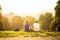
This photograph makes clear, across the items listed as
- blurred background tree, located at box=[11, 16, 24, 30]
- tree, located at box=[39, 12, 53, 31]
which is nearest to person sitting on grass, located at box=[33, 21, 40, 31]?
tree, located at box=[39, 12, 53, 31]

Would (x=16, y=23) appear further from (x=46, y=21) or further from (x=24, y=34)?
(x=46, y=21)

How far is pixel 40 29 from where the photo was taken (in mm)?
4750

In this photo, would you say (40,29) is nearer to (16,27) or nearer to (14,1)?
(16,27)

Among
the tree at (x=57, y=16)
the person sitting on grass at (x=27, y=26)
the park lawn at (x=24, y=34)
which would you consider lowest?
the park lawn at (x=24, y=34)

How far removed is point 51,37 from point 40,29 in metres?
0.32

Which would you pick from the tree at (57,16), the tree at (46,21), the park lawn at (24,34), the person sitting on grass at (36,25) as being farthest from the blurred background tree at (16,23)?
the tree at (57,16)

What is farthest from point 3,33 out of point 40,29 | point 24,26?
point 40,29

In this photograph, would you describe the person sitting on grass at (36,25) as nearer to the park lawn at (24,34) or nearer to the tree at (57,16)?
the park lawn at (24,34)

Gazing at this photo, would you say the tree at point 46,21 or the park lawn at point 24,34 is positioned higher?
the tree at point 46,21

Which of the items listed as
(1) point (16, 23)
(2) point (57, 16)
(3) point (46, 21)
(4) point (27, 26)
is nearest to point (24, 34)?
(4) point (27, 26)

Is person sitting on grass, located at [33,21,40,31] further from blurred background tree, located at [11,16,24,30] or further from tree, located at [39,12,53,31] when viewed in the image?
blurred background tree, located at [11,16,24,30]

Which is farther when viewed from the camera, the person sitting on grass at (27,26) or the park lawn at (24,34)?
the person sitting on grass at (27,26)

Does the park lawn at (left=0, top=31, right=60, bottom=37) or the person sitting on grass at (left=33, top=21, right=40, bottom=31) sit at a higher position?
the person sitting on grass at (left=33, top=21, right=40, bottom=31)

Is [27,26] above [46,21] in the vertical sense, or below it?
below
